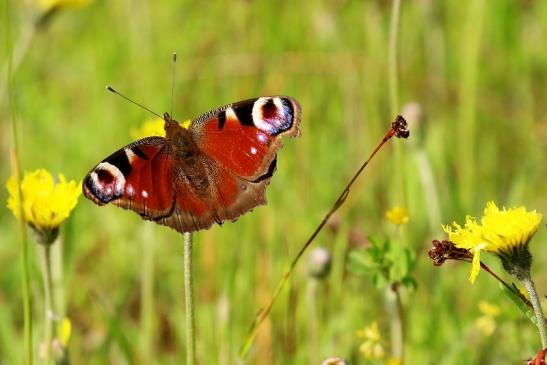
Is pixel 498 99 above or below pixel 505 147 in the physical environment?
above

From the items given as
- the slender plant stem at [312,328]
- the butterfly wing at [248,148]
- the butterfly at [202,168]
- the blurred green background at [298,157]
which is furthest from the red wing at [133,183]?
the slender plant stem at [312,328]

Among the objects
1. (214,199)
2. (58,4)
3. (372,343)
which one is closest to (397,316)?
(372,343)

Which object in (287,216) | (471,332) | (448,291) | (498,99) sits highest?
(498,99)

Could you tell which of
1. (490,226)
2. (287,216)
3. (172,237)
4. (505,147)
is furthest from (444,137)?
(490,226)

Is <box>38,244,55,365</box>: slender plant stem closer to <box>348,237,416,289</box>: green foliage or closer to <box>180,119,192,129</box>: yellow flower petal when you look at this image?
<box>180,119,192,129</box>: yellow flower petal

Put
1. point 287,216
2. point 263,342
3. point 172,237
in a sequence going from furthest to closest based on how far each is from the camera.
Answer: point 172,237 → point 287,216 → point 263,342

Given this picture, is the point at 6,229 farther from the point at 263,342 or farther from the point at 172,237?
the point at 263,342

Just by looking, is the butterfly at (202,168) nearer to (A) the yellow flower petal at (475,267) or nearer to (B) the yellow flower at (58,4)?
(A) the yellow flower petal at (475,267)
